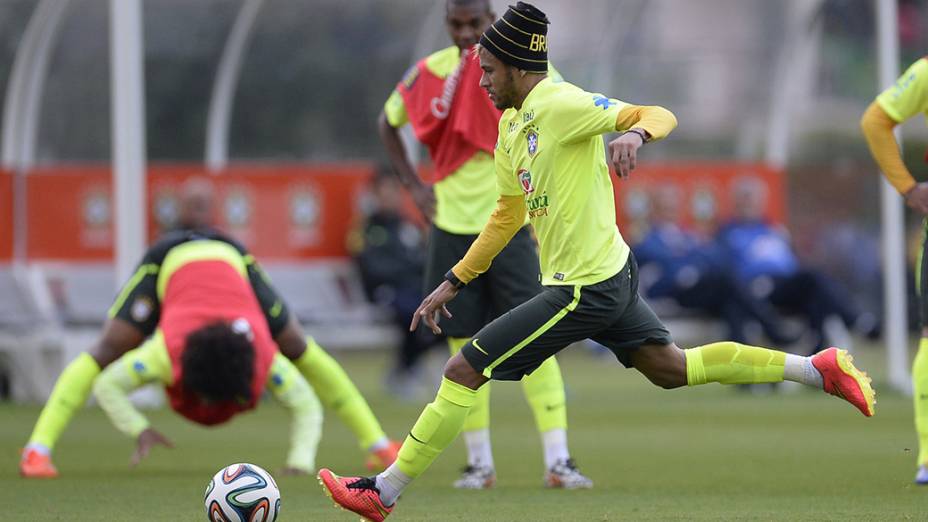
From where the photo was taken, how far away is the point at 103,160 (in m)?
17.8

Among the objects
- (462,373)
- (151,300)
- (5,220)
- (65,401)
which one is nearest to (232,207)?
(5,220)

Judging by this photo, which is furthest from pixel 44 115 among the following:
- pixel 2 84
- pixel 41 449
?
pixel 41 449

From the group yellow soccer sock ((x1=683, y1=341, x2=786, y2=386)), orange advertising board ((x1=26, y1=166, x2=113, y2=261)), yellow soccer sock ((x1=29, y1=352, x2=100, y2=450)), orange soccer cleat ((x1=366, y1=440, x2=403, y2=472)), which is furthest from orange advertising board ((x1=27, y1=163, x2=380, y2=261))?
yellow soccer sock ((x1=683, y1=341, x2=786, y2=386))

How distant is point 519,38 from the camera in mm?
6609

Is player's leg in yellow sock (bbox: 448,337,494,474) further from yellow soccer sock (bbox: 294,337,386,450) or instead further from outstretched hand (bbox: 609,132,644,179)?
outstretched hand (bbox: 609,132,644,179)

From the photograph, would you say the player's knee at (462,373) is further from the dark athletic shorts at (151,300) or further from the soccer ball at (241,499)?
the dark athletic shorts at (151,300)

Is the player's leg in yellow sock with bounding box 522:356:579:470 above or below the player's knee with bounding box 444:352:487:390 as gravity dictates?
below

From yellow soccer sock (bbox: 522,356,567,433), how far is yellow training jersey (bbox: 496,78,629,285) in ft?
5.60

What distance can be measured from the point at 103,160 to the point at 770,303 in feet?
23.2

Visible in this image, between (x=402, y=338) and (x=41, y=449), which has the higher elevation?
(x=41, y=449)

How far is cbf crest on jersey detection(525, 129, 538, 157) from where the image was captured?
667cm

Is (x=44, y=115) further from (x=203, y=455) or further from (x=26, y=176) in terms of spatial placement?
(x=203, y=455)

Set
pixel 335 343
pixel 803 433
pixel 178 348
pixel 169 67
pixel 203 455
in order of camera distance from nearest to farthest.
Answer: pixel 178 348 < pixel 203 455 < pixel 803 433 < pixel 335 343 < pixel 169 67

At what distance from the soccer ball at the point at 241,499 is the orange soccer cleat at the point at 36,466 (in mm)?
2717
